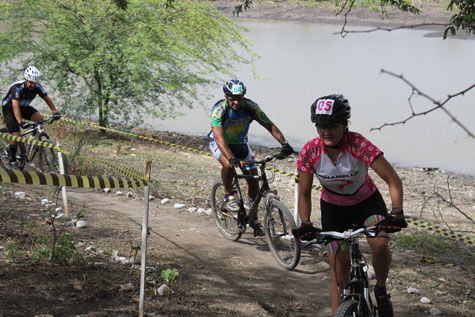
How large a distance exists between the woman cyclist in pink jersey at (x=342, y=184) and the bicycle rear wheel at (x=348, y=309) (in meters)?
0.48

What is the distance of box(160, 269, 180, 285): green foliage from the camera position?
572cm

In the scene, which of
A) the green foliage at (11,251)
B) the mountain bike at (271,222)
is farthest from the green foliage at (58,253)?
the mountain bike at (271,222)

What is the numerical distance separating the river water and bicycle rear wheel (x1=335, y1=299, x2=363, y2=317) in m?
14.2

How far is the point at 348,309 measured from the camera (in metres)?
3.96

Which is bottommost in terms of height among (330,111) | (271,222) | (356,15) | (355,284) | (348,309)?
(271,222)

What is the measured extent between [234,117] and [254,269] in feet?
6.00

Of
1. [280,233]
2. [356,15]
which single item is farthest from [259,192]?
[356,15]

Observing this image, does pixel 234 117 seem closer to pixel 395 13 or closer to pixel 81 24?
pixel 81 24

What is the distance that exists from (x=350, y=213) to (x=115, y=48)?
40.3 ft

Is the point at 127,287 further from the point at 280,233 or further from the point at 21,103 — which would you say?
the point at 21,103

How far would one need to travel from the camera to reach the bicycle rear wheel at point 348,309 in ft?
12.9

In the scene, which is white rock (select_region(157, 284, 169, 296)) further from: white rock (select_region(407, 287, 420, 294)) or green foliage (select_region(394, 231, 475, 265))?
green foliage (select_region(394, 231, 475, 265))

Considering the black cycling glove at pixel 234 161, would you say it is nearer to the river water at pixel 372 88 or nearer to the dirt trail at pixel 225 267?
the dirt trail at pixel 225 267

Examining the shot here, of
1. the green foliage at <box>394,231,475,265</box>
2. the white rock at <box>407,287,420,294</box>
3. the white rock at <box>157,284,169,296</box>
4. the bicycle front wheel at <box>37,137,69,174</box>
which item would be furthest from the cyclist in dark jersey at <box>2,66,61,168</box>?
the white rock at <box>407,287,420,294</box>
